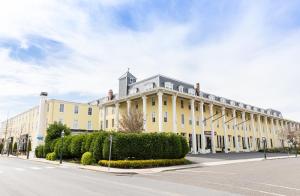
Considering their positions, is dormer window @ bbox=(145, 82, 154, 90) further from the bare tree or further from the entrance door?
the entrance door

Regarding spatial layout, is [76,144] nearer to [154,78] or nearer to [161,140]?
[161,140]

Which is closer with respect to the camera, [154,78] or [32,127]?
[154,78]

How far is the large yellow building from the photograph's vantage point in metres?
42.8

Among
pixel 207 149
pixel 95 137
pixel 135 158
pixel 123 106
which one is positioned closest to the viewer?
pixel 135 158

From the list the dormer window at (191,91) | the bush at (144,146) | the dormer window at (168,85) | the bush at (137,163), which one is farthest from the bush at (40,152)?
the dormer window at (191,91)

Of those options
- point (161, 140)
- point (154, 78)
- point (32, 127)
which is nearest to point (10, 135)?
point (32, 127)

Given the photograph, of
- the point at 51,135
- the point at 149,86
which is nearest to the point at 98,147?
the point at 51,135

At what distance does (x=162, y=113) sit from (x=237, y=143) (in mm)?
21584

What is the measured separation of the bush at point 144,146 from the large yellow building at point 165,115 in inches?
464

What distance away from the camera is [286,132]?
68.0 meters

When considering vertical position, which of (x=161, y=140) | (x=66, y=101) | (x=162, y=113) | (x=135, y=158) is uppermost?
(x=66, y=101)

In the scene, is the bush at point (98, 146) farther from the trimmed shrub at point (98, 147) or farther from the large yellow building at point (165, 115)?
the large yellow building at point (165, 115)

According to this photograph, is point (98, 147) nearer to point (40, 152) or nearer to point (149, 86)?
point (149, 86)

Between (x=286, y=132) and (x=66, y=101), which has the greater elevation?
(x=66, y=101)
